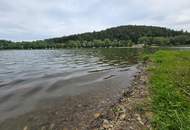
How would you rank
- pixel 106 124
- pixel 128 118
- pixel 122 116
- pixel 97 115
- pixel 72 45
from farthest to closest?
pixel 72 45
pixel 97 115
pixel 122 116
pixel 128 118
pixel 106 124

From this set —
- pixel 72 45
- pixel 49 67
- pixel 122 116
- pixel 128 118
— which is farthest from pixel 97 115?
pixel 72 45

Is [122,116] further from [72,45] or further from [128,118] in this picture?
[72,45]

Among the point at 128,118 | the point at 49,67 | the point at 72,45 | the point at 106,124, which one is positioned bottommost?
the point at 49,67

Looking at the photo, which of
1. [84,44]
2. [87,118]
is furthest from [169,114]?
[84,44]

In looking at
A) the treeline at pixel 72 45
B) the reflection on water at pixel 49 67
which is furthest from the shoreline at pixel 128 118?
the treeline at pixel 72 45

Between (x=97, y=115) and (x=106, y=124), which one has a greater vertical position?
(x=106, y=124)

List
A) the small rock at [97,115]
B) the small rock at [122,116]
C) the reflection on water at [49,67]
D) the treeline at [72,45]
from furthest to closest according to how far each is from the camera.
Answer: the treeline at [72,45], the reflection on water at [49,67], the small rock at [97,115], the small rock at [122,116]

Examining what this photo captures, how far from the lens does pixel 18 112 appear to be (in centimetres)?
710

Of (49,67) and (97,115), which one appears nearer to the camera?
(97,115)

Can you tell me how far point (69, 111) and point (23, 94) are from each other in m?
3.89

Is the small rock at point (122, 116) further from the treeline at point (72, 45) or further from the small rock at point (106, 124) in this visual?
the treeline at point (72, 45)

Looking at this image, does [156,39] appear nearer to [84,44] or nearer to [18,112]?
[84,44]

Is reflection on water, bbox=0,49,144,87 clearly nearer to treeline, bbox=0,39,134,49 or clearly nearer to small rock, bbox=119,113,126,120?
small rock, bbox=119,113,126,120

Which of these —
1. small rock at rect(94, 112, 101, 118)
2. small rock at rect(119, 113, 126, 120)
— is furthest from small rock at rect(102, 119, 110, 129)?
small rock at rect(94, 112, 101, 118)
